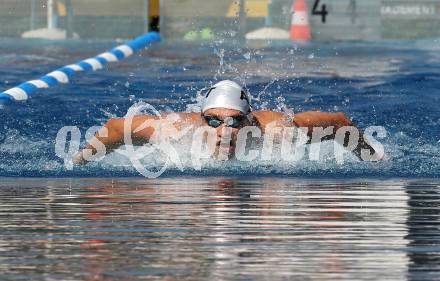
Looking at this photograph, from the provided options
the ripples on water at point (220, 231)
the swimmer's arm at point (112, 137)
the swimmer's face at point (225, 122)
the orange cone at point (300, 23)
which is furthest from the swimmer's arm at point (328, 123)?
the orange cone at point (300, 23)

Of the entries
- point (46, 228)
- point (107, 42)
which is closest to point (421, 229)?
point (46, 228)

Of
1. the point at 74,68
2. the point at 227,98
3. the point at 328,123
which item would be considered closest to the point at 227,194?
the point at 227,98

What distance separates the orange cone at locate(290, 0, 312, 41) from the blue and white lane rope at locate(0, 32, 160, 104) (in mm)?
2099

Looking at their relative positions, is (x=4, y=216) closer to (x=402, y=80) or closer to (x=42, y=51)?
(x=402, y=80)

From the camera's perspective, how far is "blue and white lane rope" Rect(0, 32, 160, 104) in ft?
45.2

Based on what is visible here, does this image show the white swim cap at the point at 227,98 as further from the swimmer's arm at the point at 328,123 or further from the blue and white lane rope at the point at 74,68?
the blue and white lane rope at the point at 74,68

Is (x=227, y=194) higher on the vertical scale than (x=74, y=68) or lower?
lower

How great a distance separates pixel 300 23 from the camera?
20.5m

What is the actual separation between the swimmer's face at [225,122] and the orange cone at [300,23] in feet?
36.6

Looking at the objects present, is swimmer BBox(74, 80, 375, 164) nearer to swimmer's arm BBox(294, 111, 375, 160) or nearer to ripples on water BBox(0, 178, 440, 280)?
swimmer's arm BBox(294, 111, 375, 160)

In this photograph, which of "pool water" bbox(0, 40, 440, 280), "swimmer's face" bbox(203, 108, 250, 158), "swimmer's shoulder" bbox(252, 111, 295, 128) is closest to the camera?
"pool water" bbox(0, 40, 440, 280)

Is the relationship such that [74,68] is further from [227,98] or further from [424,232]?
[424,232]

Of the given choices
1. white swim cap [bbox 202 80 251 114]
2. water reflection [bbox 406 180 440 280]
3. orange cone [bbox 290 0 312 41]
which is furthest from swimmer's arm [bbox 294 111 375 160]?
orange cone [bbox 290 0 312 41]

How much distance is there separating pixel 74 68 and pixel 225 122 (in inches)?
283
